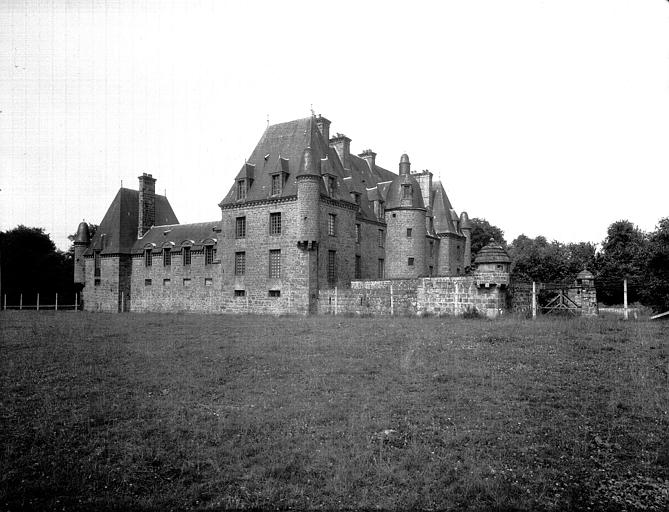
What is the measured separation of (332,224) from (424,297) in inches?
432

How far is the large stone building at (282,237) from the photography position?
3512 cm

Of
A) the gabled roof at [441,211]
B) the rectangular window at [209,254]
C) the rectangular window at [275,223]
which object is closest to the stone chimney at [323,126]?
the rectangular window at [275,223]

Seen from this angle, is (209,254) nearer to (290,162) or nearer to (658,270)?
(290,162)

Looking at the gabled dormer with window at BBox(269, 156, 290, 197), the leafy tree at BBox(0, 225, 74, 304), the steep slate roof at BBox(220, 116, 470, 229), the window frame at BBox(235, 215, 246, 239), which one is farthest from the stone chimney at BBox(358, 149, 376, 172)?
the leafy tree at BBox(0, 225, 74, 304)

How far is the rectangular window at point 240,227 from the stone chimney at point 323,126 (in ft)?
31.7

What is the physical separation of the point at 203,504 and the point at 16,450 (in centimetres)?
321

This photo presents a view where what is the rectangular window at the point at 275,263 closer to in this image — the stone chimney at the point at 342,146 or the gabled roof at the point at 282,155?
the gabled roof at the point at 282,155

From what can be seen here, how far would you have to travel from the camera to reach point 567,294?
82.8 ft

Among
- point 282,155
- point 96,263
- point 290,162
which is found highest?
point 282,155

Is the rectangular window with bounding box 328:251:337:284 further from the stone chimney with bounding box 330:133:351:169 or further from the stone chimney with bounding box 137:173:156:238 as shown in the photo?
the stone chimney with bounding box 137:173:156:238

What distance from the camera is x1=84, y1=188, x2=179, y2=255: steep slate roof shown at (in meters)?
50.9

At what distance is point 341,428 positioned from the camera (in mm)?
8203

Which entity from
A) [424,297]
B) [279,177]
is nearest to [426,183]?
[279,177]

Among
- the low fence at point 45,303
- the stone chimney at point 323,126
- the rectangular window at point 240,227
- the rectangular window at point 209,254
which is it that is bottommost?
the low fence at point 45,303
